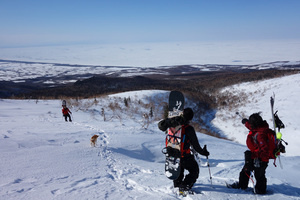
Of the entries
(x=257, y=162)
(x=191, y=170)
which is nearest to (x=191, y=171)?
(x=191, y=170)

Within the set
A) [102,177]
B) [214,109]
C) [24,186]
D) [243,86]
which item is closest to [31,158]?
[24,186]

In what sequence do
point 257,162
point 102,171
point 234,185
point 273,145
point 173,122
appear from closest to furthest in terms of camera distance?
point 173,122, point 273,145, point 257,162, point 234,185, point 102,171

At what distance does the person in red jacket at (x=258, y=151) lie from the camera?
11.3 feet

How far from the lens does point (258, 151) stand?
353cm

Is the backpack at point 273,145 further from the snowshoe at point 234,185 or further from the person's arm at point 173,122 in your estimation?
the person's arm at point 173,122

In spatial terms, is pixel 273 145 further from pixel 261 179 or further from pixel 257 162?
pixel 261 179

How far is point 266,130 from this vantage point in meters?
3.48

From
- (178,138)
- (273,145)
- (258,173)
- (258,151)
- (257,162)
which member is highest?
(178,138)

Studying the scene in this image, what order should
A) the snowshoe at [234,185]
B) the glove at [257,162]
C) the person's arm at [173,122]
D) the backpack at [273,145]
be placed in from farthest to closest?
the snowshoe at [234,185] < the glove at [257,162] < the backpack at [273,145] < the person's arm at [173,122]

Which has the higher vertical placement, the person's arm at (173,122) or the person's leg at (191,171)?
the person's arm at (173,122)

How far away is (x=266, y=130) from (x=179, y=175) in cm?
186

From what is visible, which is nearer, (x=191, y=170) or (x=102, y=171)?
(x=191, y=170)

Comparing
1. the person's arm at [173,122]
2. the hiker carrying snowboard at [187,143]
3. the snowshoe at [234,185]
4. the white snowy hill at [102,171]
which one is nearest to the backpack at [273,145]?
the white snowy hill at [102,171]

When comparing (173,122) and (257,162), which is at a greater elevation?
(173,122)
